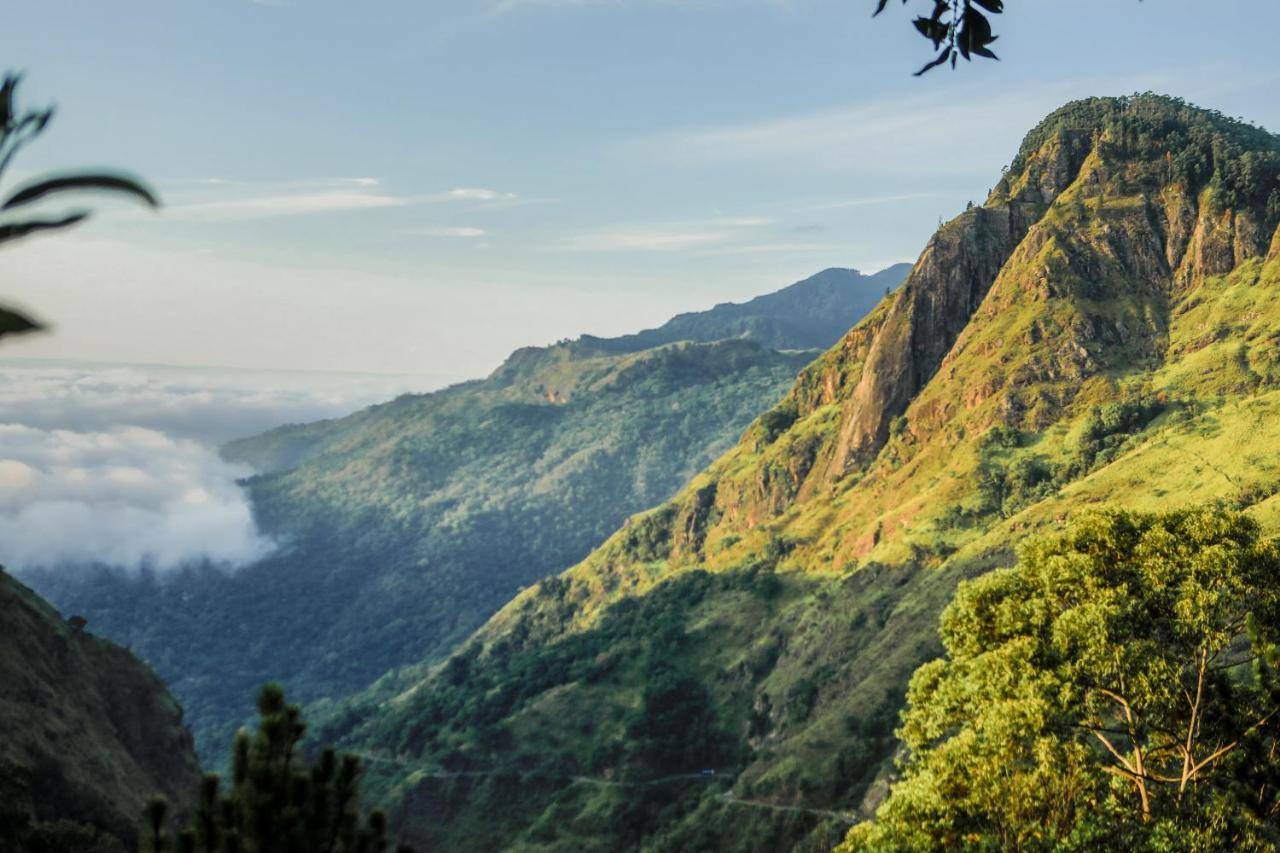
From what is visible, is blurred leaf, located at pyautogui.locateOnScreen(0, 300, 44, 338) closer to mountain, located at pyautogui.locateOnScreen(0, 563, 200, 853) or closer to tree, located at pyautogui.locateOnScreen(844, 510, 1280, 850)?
tree, located at pyautogui.locateOnScreen(844, 510, 1280, 850)

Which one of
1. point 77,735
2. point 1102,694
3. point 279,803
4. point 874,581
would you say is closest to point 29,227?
point 279,803

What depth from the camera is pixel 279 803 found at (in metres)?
11.5

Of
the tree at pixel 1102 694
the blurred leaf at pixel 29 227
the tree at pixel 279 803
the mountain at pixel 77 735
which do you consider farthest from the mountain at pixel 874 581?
the blurred leaf at pixel 29 227

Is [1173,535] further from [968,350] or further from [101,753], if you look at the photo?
[968,350]

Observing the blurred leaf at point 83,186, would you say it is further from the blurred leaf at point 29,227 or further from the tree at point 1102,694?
the tree at point 1102,694

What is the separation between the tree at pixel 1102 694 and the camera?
27.7 m

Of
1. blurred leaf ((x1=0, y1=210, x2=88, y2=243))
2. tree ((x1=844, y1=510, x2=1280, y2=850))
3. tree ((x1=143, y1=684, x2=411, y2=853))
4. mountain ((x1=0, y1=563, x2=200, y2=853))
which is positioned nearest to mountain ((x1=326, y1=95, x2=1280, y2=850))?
mountain ((x1=0, y1=563, x2=200, y2=853))

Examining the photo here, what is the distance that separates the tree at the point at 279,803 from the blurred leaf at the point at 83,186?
23.6ft

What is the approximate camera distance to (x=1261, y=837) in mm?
24797

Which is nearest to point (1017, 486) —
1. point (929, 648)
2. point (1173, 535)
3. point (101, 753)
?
point (929, 648)

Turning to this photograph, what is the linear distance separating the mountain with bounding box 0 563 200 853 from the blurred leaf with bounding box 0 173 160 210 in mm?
54678

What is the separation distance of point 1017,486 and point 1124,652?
140 meters

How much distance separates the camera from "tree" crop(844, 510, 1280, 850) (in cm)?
2773

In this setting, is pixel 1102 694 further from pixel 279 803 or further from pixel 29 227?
pixel 29 227
